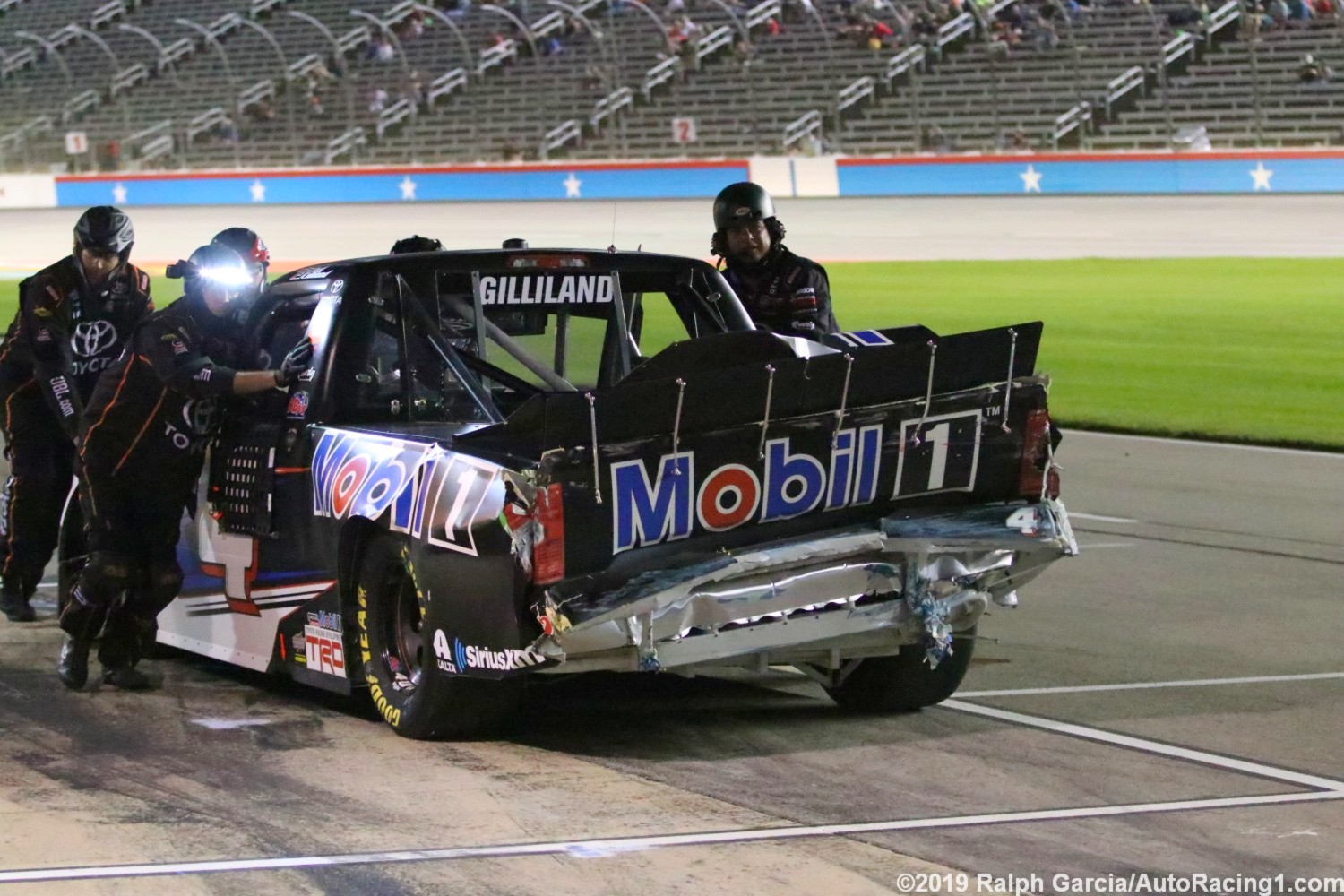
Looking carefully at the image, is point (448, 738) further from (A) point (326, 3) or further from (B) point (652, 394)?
(A) point (326, 3)

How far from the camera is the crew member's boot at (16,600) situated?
8.94 metres

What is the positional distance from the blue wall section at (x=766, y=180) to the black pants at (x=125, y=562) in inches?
1275

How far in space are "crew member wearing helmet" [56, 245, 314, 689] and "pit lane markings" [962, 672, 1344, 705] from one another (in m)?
2.87

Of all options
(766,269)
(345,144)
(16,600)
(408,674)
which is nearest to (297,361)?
(408,674)

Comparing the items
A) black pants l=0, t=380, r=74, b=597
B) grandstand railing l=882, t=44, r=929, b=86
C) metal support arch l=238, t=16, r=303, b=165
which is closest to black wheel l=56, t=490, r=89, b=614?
black pants l=0, t=380, r=74, b=597

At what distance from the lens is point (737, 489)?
6.07 meters

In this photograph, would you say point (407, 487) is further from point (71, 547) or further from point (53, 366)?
point (53, 366)

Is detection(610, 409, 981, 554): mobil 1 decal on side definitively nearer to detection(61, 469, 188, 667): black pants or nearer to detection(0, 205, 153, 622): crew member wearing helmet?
detection(61, 469, 188, 667): black pants

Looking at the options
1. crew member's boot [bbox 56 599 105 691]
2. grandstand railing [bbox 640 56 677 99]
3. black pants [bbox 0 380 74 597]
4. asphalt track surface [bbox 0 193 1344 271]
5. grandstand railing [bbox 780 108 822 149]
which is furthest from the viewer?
grandstand railing [bbox 640 56 677 99]

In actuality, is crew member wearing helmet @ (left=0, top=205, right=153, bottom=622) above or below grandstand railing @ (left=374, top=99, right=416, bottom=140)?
below

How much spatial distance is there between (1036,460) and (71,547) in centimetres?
400

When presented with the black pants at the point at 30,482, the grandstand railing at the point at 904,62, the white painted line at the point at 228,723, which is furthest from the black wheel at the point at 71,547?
the grandstand railing at the point at 904,62

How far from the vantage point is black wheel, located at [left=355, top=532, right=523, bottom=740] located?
623 centimetres

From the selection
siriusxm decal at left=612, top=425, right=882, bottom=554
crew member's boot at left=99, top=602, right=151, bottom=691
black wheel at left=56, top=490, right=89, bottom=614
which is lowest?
crew member's boot at left=99, top=602, right=151, bottom=691
